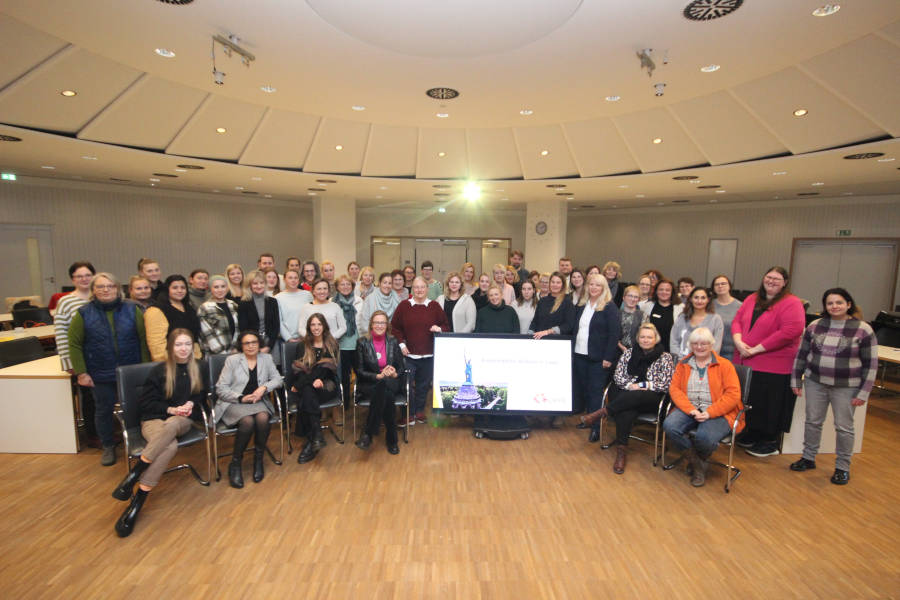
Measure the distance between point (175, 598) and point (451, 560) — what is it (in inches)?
63.9

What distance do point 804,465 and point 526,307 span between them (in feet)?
10.3

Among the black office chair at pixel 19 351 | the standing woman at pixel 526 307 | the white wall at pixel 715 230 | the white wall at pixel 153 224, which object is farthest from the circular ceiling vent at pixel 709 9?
the white wall at pixel 153 224

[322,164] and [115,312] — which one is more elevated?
[322,164]

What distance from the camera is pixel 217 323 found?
426cm

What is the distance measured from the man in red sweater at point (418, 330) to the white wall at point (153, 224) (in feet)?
37.5

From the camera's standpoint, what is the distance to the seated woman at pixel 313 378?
13.5 feet

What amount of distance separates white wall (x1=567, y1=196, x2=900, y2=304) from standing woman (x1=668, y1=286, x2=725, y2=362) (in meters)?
10.8

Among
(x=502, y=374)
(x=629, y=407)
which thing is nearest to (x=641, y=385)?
(x=629, y=407)

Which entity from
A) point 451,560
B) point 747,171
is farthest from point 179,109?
point 747,171

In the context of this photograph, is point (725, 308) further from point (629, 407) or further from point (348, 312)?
point (348, 312)

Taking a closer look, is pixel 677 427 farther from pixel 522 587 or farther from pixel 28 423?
pixel 28 423

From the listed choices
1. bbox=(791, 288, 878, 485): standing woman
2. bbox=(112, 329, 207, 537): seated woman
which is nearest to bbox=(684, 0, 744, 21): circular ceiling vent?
bbox=(791, 288, 878, 485): standing woman

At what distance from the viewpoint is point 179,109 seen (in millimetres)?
6242

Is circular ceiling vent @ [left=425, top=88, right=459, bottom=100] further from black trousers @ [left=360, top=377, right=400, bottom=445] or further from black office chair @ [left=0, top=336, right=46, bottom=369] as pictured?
black office chair @ [left=0, top=336, right=46, bottom=369]
